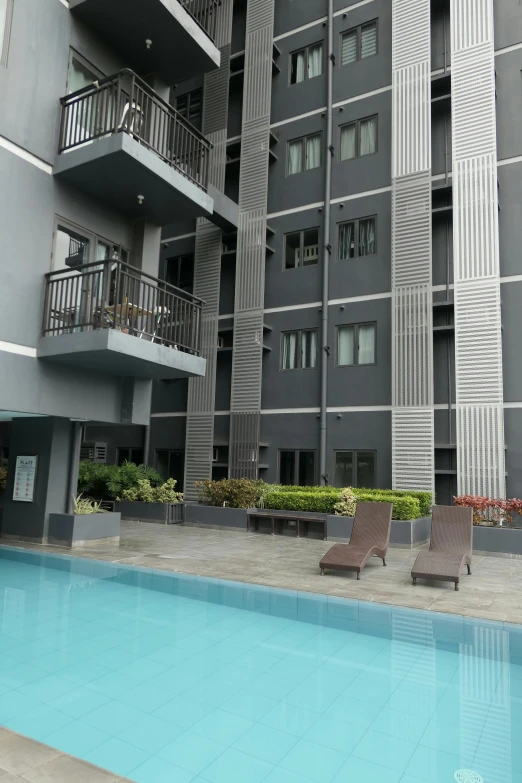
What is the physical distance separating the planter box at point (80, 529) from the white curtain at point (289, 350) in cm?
797

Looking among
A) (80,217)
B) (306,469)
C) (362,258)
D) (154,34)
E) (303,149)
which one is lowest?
(306,469)

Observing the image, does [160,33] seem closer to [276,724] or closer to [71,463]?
[71,463]

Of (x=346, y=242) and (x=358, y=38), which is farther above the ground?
(x=358, y=38)

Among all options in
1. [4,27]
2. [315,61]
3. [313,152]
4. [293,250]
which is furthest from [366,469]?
[315,61]

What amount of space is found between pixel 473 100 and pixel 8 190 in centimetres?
1271

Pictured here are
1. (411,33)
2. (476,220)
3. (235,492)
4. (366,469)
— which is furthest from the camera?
(411,33)

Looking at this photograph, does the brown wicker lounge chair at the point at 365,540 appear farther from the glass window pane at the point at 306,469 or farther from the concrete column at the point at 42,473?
the glass window pane at the point at 306,469

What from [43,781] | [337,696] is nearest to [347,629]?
[337,696]

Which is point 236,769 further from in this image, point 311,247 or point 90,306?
point 311,247

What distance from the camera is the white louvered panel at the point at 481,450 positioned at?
14156 millimetres

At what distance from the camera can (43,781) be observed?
338 centimetres

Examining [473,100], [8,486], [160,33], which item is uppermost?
[473,100]

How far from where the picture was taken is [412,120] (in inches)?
669

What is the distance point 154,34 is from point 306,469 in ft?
39.4
